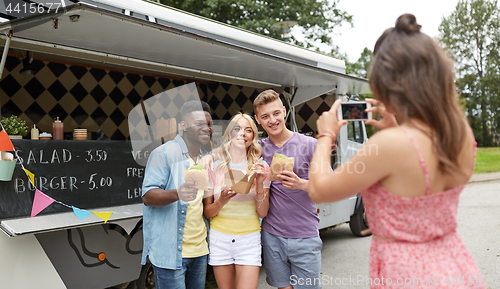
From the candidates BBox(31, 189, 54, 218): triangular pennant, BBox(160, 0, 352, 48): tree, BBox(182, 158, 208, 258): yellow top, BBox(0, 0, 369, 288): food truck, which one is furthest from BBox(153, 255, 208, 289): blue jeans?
BBox(160, 0, 352, 48): tree

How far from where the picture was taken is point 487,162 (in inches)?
714

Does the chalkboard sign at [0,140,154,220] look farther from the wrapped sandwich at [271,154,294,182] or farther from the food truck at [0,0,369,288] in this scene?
the wrapped sandwich at [271,154,294,182]

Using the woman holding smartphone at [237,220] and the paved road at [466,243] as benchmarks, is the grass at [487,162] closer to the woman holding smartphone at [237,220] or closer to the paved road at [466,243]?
the paved road at [466,243]

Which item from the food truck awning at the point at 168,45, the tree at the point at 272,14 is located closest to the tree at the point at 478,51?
the tree at the point at 272,14

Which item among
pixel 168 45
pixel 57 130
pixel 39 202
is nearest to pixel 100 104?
pixel 57 130

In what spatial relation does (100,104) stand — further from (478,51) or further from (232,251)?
(478,51)

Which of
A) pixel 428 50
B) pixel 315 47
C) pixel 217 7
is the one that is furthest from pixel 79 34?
pixel 315 47

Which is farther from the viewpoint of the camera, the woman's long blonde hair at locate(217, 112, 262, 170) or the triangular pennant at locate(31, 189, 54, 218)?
the triangular pennant at locate(31, 189, 54, 218)

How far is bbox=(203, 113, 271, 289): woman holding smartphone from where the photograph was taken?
248cm

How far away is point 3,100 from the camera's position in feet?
16.0

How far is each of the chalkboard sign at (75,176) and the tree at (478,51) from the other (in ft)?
94.8

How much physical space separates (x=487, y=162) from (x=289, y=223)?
19.2 meters

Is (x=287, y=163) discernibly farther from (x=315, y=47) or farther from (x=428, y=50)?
(x=315, y=47)

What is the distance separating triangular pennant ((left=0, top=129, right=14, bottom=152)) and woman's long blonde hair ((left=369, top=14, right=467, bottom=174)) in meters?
2.58
